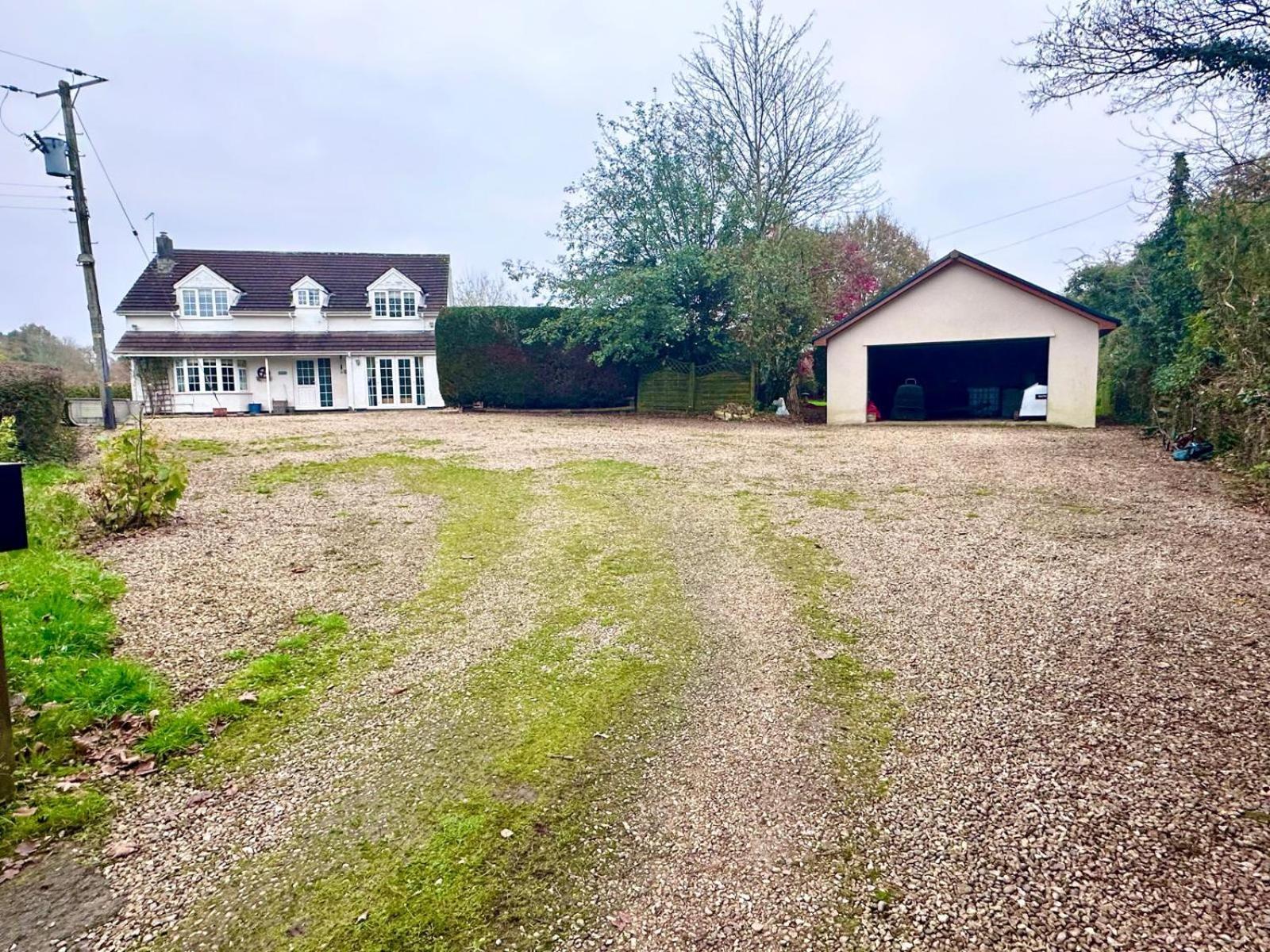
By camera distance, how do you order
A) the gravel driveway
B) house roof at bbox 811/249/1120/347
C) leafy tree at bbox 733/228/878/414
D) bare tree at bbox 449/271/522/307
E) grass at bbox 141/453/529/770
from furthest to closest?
bare tree at bbox 449/271/522/307 → leafy tree at bbox 733/228/878/414 → house roof at bbox 811/249/1120/347 → grass at bbox 141/453/529/770 → the gravel driveway

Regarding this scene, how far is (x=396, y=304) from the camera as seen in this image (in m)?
32.0

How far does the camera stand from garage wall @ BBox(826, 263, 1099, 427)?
17.2 meters

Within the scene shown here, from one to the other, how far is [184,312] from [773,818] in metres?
35.6

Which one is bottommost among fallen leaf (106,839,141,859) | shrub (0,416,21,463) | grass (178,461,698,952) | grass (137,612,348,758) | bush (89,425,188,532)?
fallen leaf (106,839,141,859)

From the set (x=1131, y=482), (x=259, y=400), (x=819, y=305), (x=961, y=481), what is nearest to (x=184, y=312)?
(x=259, y=400)

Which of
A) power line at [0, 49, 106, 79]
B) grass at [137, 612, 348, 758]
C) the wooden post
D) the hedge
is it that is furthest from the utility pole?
the wooden post

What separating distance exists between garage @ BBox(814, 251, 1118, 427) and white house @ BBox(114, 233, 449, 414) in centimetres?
1771

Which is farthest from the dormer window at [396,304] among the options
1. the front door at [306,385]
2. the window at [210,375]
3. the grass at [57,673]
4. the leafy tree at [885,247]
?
the grass at [57,673]

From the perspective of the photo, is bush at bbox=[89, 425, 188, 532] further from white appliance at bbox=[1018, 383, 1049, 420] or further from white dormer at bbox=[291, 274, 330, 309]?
white dormer at bbox=[291, 274, 330, 309]

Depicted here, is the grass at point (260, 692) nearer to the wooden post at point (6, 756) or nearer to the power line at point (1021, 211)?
the wooden post at point (6, 756)

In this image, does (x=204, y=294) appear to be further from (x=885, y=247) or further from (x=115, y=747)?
(x=115, y=747)

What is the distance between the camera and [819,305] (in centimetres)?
2156

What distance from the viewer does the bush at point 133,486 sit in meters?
6.95

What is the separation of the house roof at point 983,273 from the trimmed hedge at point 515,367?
7.30 m
